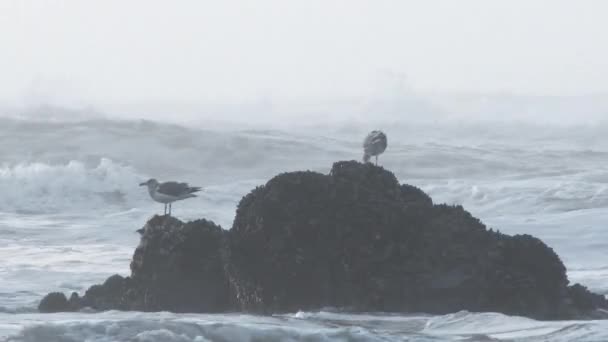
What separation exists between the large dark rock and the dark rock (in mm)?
749

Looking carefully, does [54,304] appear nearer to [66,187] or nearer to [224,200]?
[224,200]

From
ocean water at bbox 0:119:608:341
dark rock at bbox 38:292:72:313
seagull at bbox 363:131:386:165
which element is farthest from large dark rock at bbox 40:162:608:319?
seagull at bbox 363:131:386:165

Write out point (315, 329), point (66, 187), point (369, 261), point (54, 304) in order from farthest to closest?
point (66, 187), point (54, 304), point (369, 261), point (315, 329)

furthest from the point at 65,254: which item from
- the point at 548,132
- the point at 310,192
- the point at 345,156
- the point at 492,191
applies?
the point at 548,132

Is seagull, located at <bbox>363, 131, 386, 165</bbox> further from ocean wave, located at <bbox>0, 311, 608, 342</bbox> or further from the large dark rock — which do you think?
ocean wave, located at <bbox>0, 311, 608, 342</bbox>

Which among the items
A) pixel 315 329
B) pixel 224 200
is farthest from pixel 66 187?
pixel 315 329

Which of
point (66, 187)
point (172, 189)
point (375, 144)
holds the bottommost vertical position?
point (172, 189)

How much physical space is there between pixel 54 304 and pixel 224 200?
13837 mm

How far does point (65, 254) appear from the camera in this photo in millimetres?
16719

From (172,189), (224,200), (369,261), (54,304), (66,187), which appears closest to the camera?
(369,261)

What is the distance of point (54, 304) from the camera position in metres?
11.0

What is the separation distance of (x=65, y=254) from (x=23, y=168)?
43.8 ft

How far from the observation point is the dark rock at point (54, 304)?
10.9 meters

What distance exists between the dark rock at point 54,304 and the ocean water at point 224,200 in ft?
0.46
